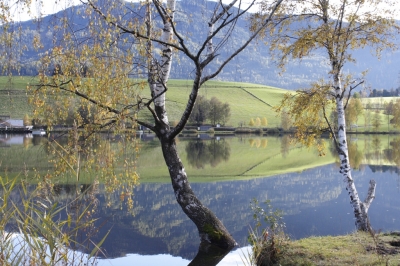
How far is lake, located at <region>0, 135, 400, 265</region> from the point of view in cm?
1427

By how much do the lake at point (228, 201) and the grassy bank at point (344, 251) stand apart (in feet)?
6.23

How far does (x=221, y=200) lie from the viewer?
23.4 metres

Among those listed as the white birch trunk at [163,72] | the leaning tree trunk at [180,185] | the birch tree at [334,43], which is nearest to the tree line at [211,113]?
the birch tree at [334,43]

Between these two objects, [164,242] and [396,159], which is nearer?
[164,242]

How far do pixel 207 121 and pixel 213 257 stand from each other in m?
106

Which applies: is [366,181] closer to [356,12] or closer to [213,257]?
[356,12]

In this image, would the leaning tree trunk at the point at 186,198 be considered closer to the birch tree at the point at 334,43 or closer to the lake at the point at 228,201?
the lake at the point at 228,201

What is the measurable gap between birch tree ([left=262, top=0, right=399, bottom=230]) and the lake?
3401 millimetres

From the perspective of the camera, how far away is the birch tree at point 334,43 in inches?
529

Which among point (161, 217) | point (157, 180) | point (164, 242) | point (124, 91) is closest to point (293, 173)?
point (157, 180)

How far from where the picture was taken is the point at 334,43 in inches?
540

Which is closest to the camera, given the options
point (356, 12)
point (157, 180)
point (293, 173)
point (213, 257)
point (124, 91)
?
point (124, 91)

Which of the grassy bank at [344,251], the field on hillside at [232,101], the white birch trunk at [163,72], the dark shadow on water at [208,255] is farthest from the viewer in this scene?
the field on hillside at [232,101]

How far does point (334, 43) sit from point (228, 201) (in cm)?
1152
